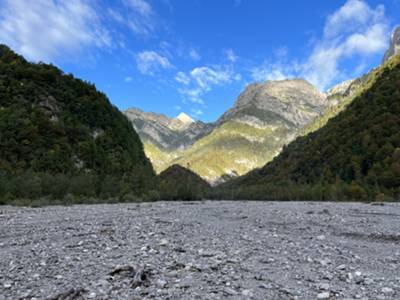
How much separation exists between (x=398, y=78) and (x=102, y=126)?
6940 centimetres

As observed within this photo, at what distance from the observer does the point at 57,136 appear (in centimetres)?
4197

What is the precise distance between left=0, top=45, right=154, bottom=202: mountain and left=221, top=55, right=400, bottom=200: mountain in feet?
67.5

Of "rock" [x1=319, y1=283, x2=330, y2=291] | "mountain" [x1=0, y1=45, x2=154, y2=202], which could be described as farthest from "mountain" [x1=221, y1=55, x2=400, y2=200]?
"rock" [x1=319, y1=283, x2=330, y2=291]

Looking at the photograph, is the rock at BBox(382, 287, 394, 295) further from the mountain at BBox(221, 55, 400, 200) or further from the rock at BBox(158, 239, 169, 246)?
the mountain at BBox(221, 55, 400, 200)

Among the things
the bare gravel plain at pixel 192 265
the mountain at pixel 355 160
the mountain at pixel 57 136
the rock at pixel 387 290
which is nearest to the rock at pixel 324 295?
the bare gravel plain at pixel 192 265

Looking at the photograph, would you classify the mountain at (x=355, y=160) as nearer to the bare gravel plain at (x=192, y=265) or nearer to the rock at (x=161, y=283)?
the bare gravel plain at (x=192, y=265)

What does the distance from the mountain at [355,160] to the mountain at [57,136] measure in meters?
20.6

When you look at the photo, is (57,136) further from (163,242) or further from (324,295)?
(324,295)

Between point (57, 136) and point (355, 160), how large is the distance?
182 feet

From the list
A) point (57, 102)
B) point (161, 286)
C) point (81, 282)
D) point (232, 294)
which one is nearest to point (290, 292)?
point (232, 294)

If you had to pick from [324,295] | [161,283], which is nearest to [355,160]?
[324,295]

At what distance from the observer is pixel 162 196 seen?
34.1 meters

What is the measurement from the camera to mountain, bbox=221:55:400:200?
41.3 metres

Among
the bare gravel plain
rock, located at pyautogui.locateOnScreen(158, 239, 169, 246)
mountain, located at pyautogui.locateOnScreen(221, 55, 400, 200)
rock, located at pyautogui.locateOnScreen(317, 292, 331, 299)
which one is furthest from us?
mountain, located at pyautogui.locateOnScreen(221, 55, 400, 200)
